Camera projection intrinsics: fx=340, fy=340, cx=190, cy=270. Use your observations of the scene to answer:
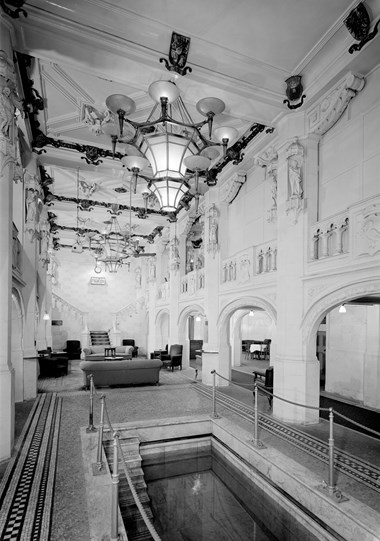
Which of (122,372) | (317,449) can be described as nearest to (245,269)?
(122,372)

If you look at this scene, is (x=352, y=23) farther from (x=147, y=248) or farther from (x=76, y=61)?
(x=147, y=248)

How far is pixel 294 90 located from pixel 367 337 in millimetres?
6835

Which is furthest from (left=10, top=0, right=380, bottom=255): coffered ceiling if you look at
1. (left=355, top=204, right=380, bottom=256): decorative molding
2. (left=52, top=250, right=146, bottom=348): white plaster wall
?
(left=52, top=250, right=146, bottom=348): white plaster wall

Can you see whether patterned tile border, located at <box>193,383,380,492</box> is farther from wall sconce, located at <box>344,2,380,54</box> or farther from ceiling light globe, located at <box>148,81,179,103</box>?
wall sconce, located at <box>344,2,380,54</box>

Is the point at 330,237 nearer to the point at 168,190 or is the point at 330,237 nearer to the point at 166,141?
the point at 168,190

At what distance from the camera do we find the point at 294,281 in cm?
713

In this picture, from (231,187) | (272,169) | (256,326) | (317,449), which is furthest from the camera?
(256,326)

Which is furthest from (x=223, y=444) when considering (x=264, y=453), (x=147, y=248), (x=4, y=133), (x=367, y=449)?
(x=147, y=248)

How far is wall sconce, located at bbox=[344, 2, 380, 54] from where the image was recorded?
16.8 ft

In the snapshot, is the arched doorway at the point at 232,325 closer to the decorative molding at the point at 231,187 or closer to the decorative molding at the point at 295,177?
the decorative molding at the point at 295,177

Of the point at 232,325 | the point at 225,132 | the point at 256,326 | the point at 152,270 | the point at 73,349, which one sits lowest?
the point at 73,349

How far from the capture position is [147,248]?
21188 mm

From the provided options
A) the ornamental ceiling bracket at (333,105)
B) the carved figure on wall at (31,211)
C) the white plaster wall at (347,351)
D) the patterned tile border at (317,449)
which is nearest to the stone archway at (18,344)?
the carved figure on wall at (31,211)

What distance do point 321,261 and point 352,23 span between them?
3852 millimetres
